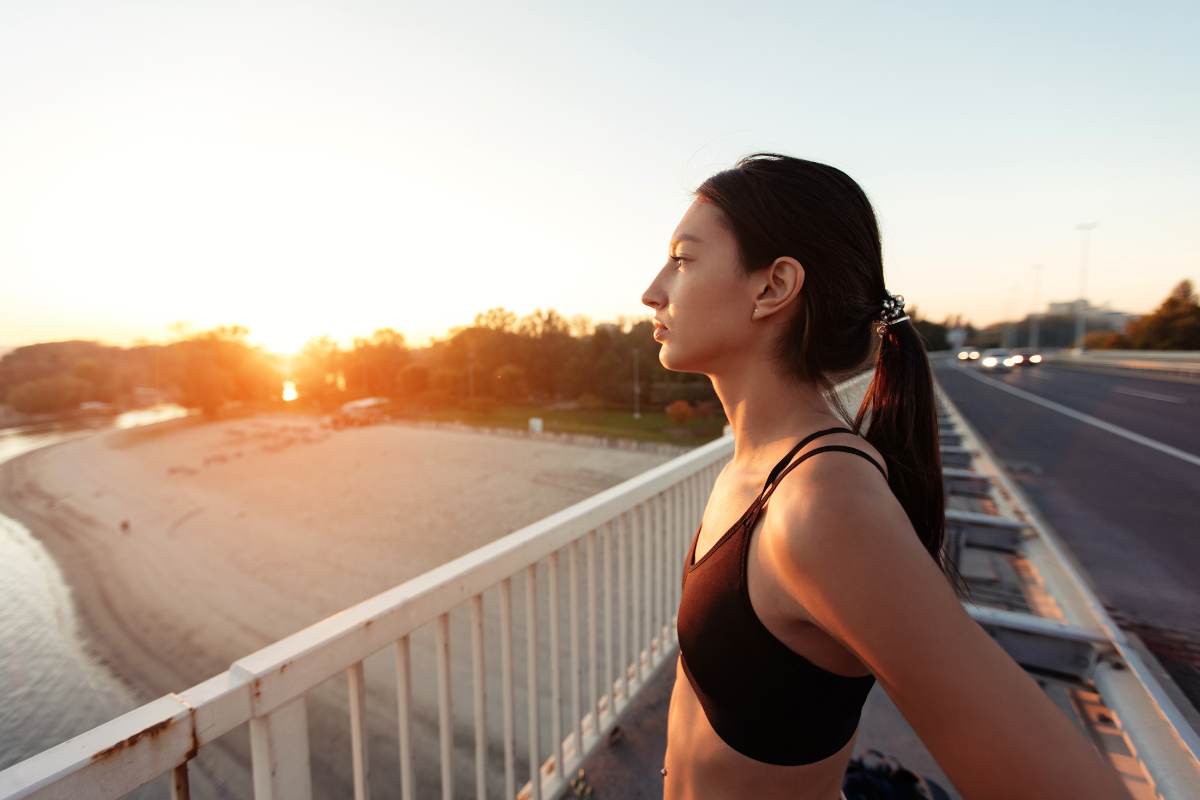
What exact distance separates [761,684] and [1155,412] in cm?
1338

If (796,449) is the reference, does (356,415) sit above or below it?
below

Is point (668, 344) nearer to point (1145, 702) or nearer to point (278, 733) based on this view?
point (278, 733)

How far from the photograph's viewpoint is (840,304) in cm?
86

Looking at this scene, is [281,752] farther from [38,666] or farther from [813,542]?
[813,542]

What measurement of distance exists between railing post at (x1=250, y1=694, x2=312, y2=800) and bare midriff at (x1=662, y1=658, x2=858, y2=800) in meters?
0.67

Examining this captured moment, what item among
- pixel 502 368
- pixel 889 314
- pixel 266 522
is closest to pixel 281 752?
pixel 889 314

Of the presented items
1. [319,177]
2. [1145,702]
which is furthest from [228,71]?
[319,177]

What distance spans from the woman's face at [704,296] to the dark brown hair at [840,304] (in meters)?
0.03

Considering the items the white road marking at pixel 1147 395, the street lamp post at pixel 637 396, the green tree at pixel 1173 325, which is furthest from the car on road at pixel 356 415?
the green tree at pixel 1173 325

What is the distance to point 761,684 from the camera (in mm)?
736

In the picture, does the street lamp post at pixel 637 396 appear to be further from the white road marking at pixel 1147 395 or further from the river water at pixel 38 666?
the river water at pixel 38 666

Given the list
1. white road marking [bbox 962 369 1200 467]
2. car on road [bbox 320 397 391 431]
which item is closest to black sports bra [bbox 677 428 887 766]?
white road marking [bbox 962 369 1200 467]

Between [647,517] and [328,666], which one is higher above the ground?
[328,666]

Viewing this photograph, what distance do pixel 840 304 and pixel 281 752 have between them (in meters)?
1.19
